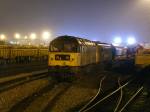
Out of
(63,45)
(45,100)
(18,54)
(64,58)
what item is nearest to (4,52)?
(18,54)

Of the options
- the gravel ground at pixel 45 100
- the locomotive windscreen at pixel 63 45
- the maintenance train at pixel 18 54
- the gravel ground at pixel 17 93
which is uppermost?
the locomotive windscreen at pixel 63 45

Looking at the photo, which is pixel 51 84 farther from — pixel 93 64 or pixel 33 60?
pixel 33 60

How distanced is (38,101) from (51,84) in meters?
5.85

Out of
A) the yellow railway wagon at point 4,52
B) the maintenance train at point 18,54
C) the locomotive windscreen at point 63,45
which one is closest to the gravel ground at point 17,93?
the locomotive windscreen at point 63,45

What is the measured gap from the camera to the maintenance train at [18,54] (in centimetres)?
3771

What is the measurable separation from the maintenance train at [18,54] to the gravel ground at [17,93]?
18.5 m

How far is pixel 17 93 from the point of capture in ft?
51.3

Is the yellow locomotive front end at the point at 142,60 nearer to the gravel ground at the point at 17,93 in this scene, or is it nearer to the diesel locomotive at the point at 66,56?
the diesel locomotive at the point at 66,56

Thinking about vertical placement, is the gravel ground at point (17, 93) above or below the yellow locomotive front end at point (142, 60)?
below

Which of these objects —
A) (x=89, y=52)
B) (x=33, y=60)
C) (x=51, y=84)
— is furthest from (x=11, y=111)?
(x=33, y=60)

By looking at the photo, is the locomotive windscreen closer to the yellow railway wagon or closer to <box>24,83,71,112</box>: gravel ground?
<box>24,83,71,112</box>: gravel ground

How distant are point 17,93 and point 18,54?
82.9 feet

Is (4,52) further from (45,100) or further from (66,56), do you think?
(45,100)

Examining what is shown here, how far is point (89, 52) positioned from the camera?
2406 cm
